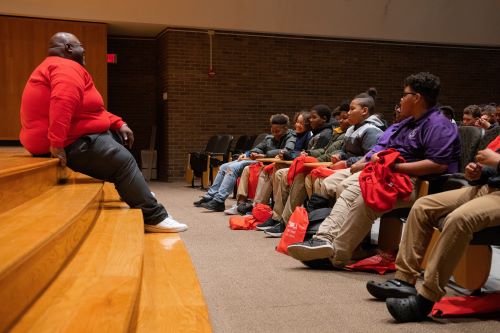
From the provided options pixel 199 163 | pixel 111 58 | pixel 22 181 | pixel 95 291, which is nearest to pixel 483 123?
pixel 199 163

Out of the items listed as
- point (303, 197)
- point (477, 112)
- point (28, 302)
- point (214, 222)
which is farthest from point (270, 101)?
point (28, 302)

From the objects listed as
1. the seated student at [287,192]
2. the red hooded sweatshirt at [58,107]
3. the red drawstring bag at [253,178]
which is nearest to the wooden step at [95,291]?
the red hooded sweatshirt at [58,107]

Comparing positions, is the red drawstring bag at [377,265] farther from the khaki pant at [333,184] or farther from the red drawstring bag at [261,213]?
the red drawstring bag at [261,213]

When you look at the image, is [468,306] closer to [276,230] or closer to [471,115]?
[276,230]

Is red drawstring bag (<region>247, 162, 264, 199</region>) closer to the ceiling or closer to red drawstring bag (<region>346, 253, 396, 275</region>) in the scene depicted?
red drawstring bag (<region>346, 253, 396, 275</region>)

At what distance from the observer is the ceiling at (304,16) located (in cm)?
855

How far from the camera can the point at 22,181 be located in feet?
7.82

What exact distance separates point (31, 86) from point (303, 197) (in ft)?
7.27

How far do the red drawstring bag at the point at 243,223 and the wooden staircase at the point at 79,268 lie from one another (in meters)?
1.60

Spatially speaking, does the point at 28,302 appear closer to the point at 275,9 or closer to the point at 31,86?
the point at 31,86

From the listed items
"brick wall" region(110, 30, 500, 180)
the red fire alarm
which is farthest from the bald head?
the red fire alarm

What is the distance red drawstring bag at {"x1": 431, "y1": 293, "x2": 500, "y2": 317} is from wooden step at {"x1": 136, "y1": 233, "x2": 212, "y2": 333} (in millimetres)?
1153

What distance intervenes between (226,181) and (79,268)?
401cm

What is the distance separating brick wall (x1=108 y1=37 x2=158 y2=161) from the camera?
10.1 m
